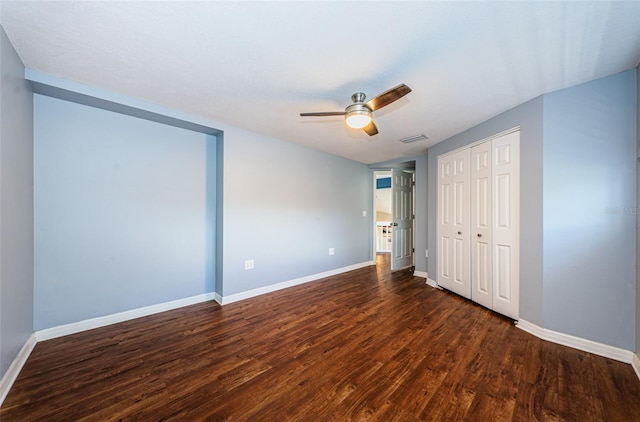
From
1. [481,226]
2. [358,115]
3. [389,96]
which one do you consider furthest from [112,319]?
[481,226]

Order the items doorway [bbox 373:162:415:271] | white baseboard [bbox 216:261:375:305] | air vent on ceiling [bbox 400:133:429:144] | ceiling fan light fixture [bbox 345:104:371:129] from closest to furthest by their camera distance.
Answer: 1. ceiling fan light fixture [bbox 345:104:371:129]
2. white baseboard [bbox 216:261:375:305]
3. air vent on ceiling [bbox 400:133:429:144]
4. doorway [bbox 373:162:415:271]

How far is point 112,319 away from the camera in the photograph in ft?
8.05

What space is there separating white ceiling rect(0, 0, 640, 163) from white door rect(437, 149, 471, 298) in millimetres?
981

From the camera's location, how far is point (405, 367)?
5.90 feet

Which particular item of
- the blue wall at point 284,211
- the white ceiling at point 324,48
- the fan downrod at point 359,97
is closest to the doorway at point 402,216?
the blue wall at point 284,211

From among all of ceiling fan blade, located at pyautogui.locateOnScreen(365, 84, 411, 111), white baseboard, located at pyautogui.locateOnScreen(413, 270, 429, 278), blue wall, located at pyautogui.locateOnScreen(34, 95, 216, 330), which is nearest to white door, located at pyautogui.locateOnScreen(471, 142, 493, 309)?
white baseboard, located at pyautogui.locateOnScreen(413, 270, 429, 278)

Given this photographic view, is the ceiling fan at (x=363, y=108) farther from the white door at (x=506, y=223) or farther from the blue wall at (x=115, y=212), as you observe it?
the blue wall at (x=115, y=212)

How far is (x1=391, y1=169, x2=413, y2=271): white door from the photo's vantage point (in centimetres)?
474

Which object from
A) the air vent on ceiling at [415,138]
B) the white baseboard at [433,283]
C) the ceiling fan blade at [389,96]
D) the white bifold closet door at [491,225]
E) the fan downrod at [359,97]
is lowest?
the white baseboard at [433,283]

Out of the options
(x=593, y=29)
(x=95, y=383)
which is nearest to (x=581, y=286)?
(x=593, y=29)

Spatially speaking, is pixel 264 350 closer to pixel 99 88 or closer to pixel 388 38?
pixel 388 38

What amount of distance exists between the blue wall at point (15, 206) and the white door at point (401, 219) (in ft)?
15.7

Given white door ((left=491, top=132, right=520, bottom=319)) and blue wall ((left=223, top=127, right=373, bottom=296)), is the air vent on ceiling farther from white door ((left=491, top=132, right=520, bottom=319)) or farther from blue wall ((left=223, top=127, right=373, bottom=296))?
blue wall ((left=223, top=127, right=373, bottom=296))

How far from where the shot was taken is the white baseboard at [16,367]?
4.85ft
